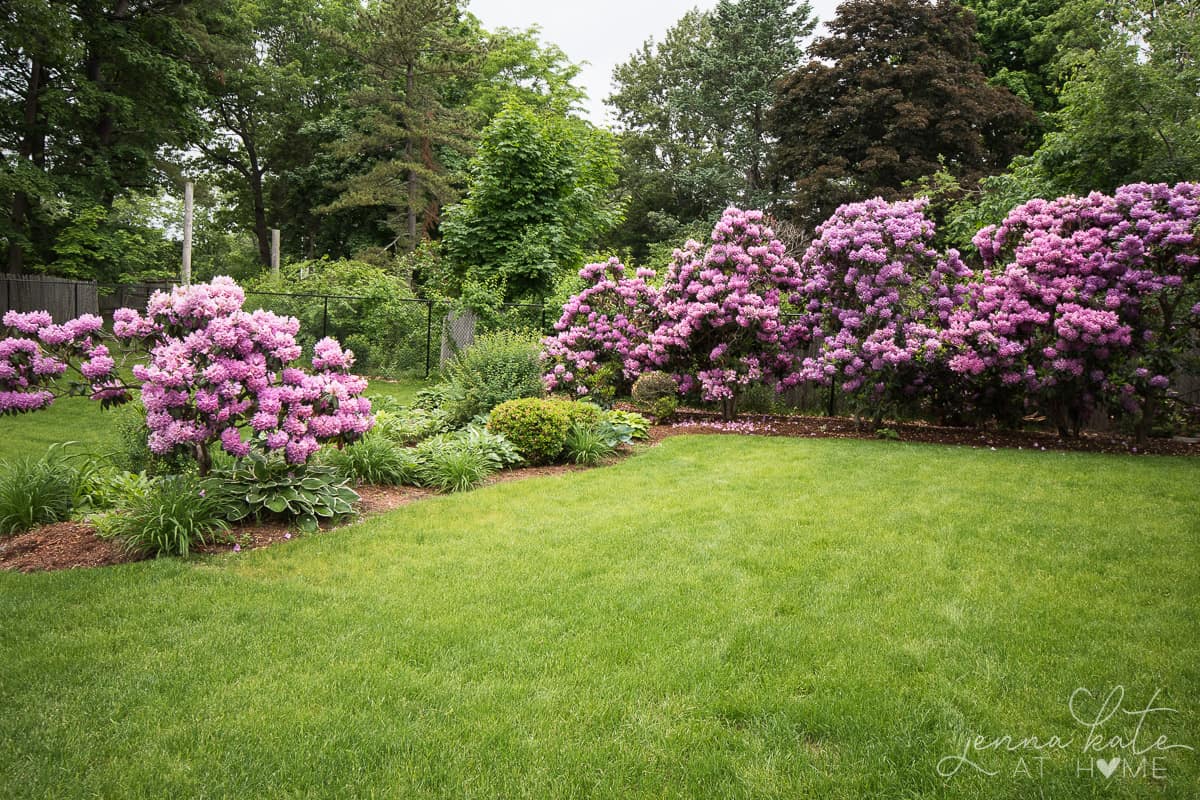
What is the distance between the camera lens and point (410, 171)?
80.0 ft

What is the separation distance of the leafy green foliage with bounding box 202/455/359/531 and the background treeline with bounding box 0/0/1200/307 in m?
9.59

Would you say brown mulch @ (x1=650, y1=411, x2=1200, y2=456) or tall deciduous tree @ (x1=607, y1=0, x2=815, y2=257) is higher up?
tall deciduous tree @ (x1=607, y1=0, x2=815, y2=257)

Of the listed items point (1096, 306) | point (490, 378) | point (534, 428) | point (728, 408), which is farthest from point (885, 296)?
point (490, 378)

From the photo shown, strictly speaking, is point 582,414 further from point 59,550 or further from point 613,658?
point 613,658

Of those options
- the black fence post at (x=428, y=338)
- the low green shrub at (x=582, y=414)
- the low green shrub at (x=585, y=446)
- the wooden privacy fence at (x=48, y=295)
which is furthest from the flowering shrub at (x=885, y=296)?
the wooden privacy fence at (x=48, y=295)

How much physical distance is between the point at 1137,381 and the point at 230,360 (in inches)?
413

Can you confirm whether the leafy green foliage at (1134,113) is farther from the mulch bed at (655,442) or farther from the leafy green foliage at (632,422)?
the leafy green foliage at (632,422)

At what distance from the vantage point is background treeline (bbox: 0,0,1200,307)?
1507 cm

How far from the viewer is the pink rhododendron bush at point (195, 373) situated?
4.59 metres

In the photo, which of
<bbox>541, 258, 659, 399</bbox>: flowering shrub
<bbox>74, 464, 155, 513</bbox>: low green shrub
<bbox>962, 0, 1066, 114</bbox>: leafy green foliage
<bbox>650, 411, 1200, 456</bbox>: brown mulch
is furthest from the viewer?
<bbox>962, 0, 1066, 114</bbox>: leafy green foliage

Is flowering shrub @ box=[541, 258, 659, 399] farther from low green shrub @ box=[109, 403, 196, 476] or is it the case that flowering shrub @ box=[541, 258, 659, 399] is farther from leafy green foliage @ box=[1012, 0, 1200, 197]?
leafy green foliage @ box=[1012, 0, 1200, 197]

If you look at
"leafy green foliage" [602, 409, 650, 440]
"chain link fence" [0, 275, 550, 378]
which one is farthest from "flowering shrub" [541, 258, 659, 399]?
"chain link fence" [0, 275, 550, 378]

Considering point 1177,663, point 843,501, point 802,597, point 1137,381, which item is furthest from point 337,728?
point 1137,381

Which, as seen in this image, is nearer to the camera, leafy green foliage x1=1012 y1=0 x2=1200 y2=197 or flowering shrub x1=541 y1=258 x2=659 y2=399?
flowering shrub x1=541 y1=258 x2=659 y2=399
